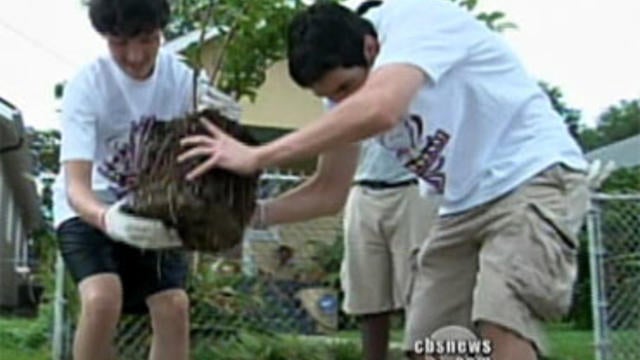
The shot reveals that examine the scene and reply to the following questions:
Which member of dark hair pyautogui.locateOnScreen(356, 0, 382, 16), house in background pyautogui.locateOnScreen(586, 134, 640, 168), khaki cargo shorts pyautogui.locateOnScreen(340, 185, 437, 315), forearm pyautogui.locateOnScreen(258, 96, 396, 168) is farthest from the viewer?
house in background pyautogui.locateOnScreen(586, 134, 640, 168)

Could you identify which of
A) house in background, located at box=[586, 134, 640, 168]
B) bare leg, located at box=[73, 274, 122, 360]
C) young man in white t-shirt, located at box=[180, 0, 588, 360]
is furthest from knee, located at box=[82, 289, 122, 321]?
house in background, located at box=[586, 134, 640, 168]

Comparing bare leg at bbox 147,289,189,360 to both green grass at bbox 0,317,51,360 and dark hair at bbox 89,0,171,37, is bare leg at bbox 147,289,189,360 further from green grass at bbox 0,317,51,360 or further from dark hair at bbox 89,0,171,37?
green grass at bbox 0,317,51,360

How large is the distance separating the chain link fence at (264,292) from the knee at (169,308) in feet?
5.19

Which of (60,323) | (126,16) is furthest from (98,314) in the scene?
(60,323)

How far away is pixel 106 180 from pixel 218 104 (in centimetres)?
61

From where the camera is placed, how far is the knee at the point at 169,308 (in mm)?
2926

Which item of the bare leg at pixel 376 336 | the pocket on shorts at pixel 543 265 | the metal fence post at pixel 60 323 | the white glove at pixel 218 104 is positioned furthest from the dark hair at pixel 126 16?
the metal fence post at pixel 60 323

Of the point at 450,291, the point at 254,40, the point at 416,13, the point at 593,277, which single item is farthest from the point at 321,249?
the point at 416,13

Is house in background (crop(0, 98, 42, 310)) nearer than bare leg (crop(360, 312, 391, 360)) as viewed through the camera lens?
No

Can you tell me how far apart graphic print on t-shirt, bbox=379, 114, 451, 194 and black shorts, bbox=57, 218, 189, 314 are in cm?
71

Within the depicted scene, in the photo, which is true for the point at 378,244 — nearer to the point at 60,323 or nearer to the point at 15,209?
the point at 60,323

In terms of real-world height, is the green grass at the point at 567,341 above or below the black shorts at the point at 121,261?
below

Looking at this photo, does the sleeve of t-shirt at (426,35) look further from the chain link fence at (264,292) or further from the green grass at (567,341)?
the green grass at (567,341)

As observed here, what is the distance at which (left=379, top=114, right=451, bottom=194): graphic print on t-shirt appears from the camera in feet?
7.50
